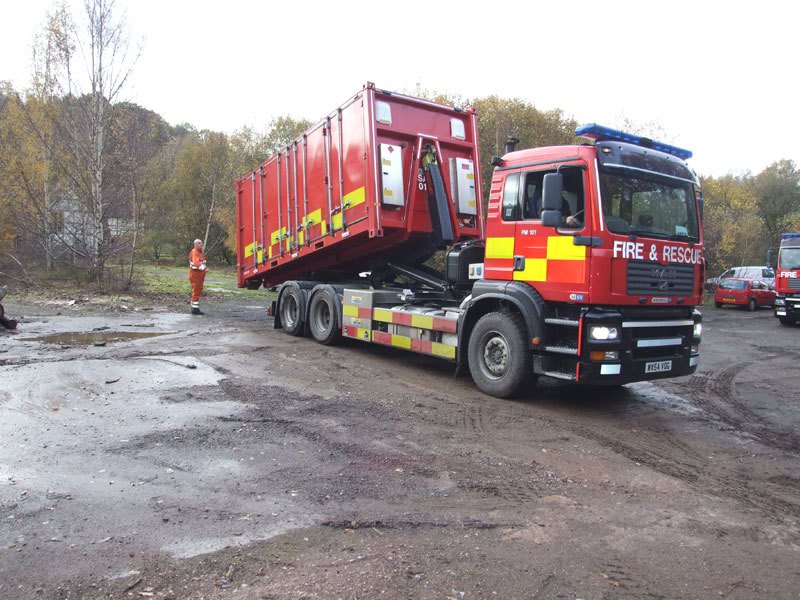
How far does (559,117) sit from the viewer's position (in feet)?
85.3

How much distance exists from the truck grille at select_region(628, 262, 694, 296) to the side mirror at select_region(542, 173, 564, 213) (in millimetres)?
966

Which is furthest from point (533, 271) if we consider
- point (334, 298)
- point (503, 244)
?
point (334, 298)

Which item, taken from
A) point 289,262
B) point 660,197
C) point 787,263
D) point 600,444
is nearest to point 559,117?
point 787,263

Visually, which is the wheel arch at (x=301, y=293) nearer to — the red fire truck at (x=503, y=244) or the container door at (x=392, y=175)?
the red fire truck at (x=503, y=244)

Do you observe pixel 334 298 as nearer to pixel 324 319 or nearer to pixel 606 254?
pixel 324 319

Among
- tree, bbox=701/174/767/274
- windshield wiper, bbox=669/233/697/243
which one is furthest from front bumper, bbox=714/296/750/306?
windshield wiper, bbox=669/233/697/243

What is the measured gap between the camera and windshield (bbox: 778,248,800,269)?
1662cm

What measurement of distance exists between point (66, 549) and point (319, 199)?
7.58 meters

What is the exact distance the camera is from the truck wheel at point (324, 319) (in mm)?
10164

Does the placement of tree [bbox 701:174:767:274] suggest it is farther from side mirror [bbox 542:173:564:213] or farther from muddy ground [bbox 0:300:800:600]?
side mirror [bbox 542:173:564:213]

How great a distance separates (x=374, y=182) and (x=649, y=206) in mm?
3743

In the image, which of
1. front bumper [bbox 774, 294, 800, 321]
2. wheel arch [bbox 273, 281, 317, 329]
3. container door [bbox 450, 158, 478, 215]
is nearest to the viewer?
container door [bbox 450, 158, 478, 215]

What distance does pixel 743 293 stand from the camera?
2238cm

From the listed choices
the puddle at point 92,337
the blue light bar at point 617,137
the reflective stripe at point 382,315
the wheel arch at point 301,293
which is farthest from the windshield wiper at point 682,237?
the puddle at point 92,337
